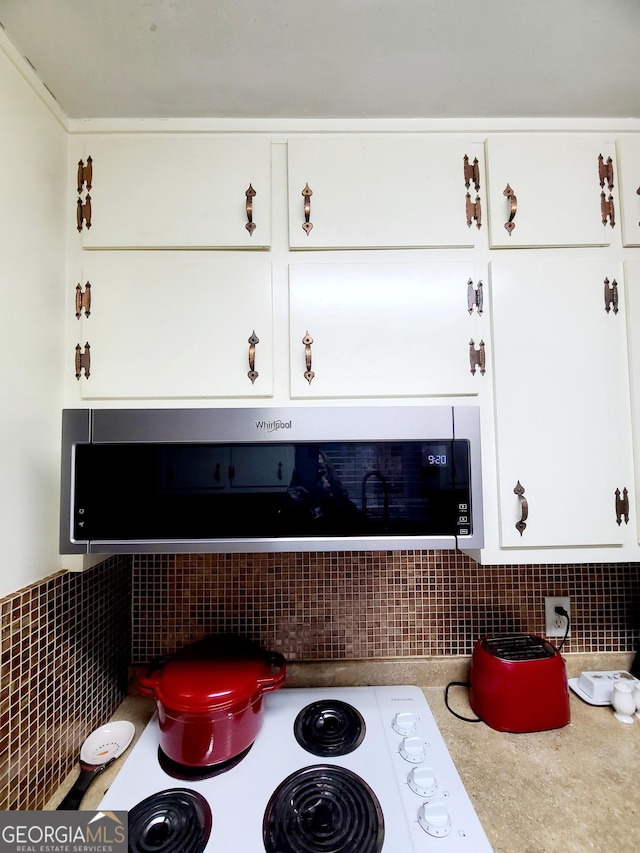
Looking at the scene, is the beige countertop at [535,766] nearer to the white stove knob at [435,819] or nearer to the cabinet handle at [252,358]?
the white stove knob at [435,819]

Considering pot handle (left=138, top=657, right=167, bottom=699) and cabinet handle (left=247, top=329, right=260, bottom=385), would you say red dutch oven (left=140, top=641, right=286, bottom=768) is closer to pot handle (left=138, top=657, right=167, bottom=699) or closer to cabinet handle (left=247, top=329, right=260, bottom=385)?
pot handle (left=138, top=657, right=167, bottom=699)

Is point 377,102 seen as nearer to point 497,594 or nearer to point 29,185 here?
point 29,185

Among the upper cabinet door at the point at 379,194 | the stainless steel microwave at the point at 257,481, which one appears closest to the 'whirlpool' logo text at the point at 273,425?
the stainless steel microwave at the point at 257,481

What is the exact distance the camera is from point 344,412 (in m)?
0.81

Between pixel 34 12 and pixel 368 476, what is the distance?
3.46ft

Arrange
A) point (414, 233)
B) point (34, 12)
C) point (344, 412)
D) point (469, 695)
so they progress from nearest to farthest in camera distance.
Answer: point (34, 12) → point (344, 412) → point (414, 233) → point (469, 695)

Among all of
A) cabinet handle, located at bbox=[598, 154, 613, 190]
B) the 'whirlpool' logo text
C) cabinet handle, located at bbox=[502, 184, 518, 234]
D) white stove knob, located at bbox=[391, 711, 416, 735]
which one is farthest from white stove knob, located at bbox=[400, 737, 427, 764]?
cabinet handle, located at bbox=[598, 154, 613, 190]

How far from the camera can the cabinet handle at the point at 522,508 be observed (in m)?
0.89

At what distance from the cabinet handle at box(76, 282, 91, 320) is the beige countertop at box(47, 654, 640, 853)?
1.04 m

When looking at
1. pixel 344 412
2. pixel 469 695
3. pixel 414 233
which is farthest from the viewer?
pixel 469 695

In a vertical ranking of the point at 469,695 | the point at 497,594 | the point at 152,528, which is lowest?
the point at 469,695

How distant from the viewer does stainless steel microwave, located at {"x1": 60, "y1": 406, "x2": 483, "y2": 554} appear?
796 millimetres

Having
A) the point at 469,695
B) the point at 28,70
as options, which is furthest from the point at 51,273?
the point at 469,695

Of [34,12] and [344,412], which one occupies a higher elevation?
[34,12]
